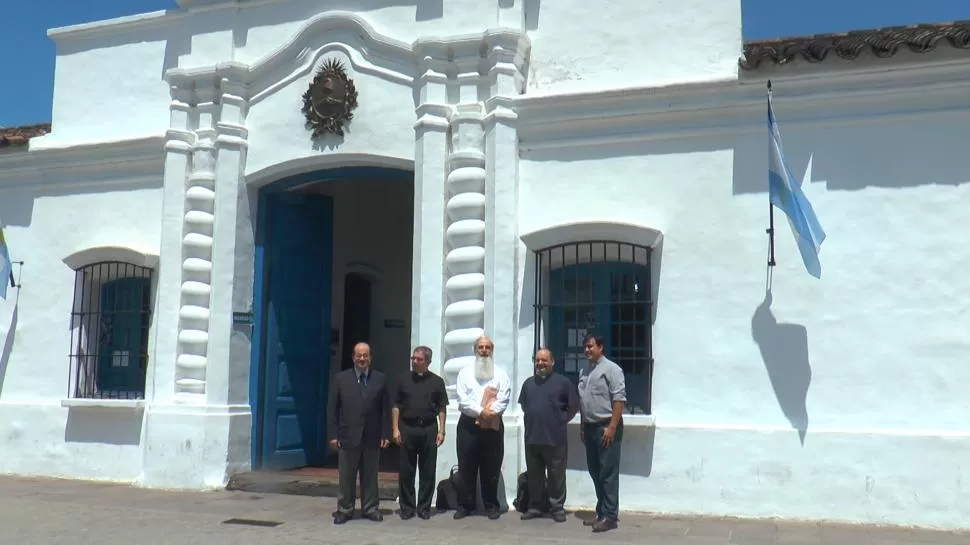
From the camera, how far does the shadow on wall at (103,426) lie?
11.0 m

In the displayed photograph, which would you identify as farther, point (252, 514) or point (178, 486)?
point (178, 486)

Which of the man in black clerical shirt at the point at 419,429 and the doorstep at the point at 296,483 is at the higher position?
the man in black clerical shirt at the point at 419,429

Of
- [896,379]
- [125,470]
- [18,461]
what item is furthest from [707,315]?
[18,461]

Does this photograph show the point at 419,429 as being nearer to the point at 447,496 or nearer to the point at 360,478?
the point at 360,478

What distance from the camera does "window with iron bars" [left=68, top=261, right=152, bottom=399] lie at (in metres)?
11.4

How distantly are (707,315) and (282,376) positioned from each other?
497 cm

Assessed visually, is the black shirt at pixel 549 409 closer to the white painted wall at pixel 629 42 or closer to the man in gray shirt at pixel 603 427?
the man in gray shirt at pixel 603 427

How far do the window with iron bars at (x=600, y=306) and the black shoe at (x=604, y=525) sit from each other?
131 centimetres

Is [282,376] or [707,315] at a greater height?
[707,315]

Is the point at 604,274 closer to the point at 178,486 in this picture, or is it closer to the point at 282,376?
the point at 282,376

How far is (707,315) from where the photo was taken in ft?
29.2

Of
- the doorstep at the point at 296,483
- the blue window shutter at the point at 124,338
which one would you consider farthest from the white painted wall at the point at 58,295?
the doorstep at the point at 296,483

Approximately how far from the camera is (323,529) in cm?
818

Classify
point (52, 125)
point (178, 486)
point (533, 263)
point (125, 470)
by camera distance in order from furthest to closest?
point (52, 125)
point (125, 470)
point (178, 486)
point (533, 263)
